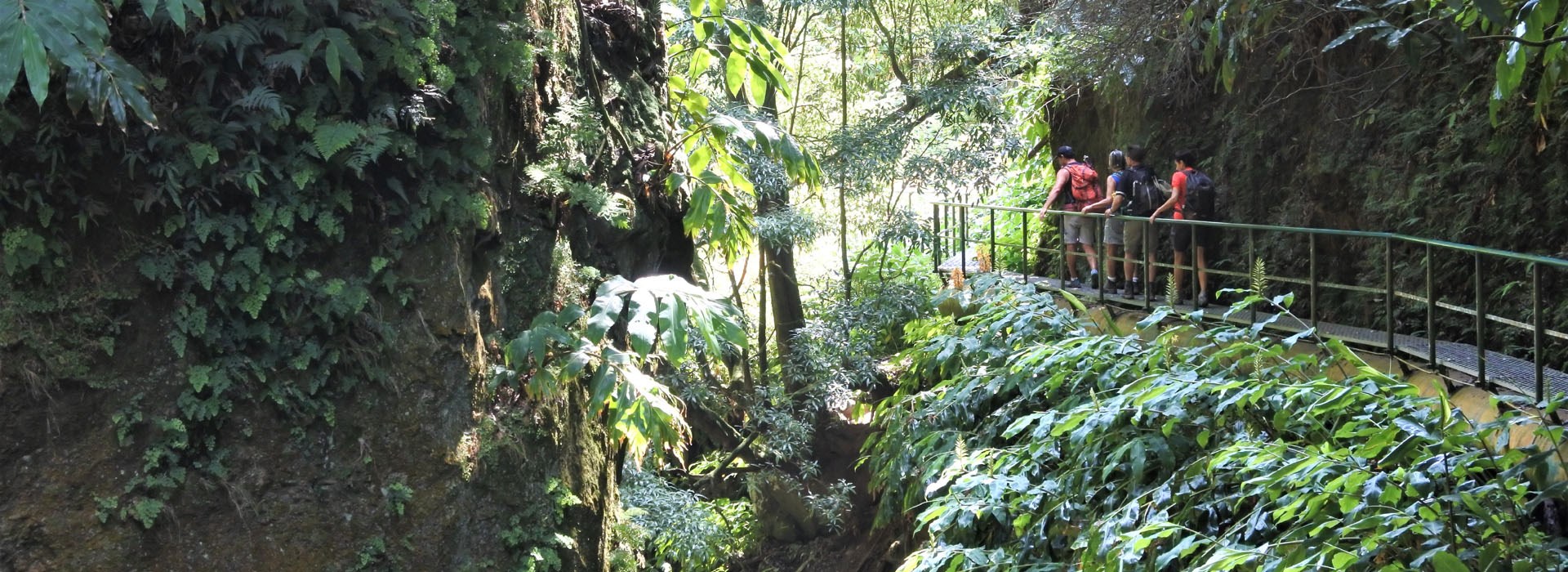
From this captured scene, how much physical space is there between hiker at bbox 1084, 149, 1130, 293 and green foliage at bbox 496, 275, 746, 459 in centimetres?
466

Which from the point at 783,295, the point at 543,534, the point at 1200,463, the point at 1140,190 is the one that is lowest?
the point at 543,534

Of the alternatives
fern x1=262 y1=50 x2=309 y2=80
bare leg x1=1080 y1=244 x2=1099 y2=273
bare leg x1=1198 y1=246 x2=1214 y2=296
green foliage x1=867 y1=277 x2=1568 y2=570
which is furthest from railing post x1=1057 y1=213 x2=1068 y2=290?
fern x1=262 y1=50 x2=309 y2=80

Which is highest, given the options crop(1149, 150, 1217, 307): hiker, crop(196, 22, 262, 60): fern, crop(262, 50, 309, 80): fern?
crop(196, 22, 262, 60): fern

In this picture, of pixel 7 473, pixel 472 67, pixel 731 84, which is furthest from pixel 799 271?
pixel 7 473

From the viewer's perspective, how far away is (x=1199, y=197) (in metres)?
8.73

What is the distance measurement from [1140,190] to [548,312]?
17.7ft

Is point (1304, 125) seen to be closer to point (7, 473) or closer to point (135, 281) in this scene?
point (135, 281)

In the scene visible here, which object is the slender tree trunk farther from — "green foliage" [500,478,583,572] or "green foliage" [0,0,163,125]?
"green foliage" [0,0,163,125]

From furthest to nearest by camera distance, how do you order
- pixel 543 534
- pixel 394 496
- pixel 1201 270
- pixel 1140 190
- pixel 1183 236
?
1. pixel 1140 190
2. pixel 1183 236
3. pixel 1201 270
4. pixel 543 534
5. pixel 394 496

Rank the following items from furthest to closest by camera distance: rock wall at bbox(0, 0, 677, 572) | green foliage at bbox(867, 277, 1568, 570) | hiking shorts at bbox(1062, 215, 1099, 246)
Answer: hiking shorts at bbox(1062, 215, 1099, 246), rock wall at bbox(0, 0, 677, 572), green foliage at bbox(867, 277, 1568, 570)

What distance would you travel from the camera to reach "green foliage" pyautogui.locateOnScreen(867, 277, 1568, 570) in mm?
3986

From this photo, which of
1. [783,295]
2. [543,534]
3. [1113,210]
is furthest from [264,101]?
[783,295]

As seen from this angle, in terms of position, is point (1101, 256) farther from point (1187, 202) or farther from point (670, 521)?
point (670, 521)

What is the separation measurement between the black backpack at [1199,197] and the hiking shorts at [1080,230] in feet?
3.60
